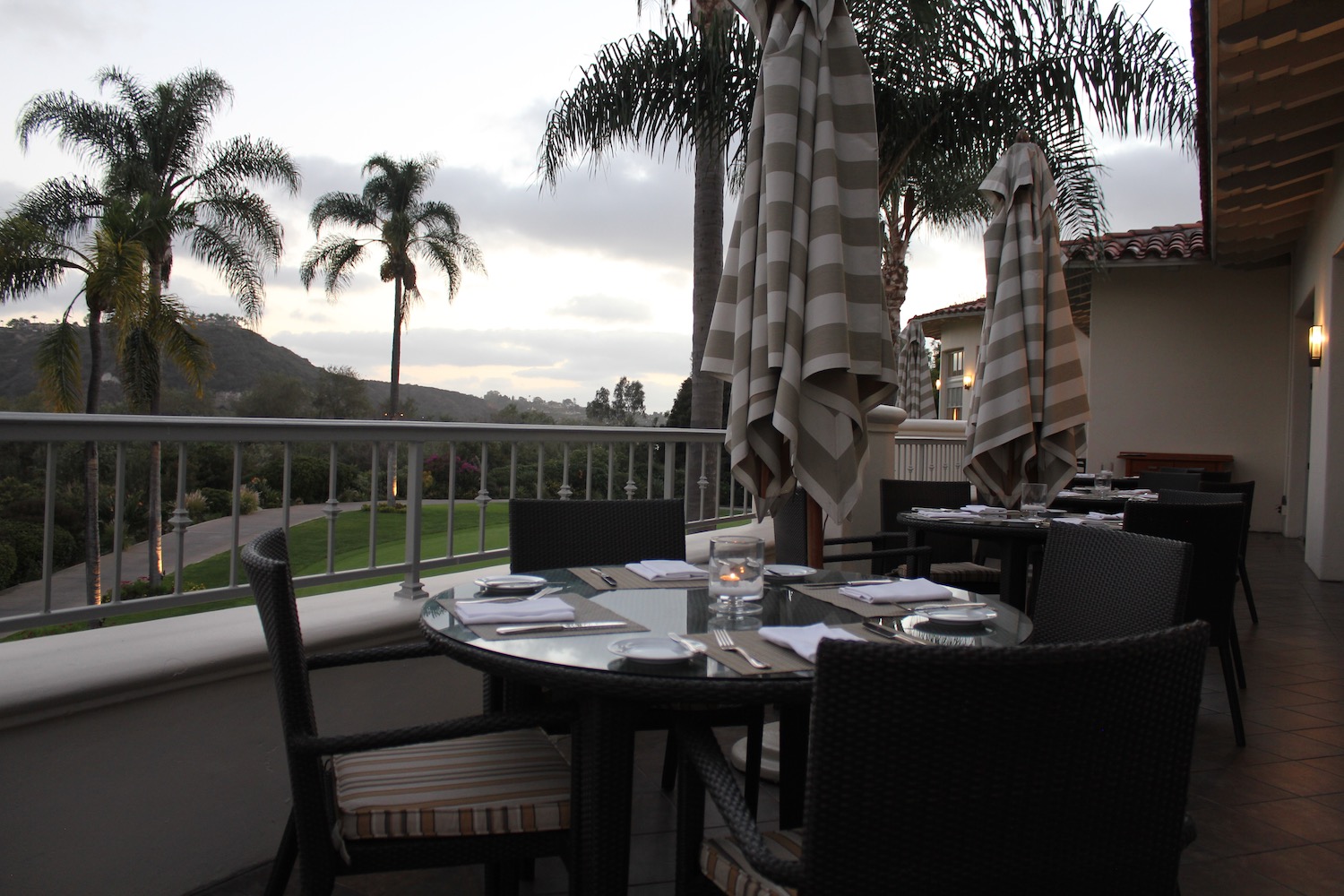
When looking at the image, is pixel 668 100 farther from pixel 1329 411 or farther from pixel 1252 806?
pixel 1252 806

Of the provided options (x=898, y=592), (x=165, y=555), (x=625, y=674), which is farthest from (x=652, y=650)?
(x=165, y=555)

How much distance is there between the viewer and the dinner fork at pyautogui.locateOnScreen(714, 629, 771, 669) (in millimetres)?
1472

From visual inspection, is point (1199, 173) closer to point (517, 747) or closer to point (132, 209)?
point (517, 747)

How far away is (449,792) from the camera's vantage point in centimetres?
164

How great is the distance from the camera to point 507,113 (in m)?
15.4

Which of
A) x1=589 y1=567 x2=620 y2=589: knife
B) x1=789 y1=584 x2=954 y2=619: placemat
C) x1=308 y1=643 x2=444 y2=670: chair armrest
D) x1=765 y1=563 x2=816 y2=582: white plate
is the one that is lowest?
x1=308 y1=643 x2=444 y2=670: chair armrest

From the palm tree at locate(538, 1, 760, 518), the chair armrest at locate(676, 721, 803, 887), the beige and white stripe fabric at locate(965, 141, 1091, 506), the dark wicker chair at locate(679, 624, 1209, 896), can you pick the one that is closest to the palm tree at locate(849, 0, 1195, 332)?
the palm tree at locate(538, 1, 760, 518)

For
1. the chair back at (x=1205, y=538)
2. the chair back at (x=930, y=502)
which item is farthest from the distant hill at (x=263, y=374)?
the chair back at (x=1205, y=538)

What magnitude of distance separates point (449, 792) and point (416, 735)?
7.2 inches

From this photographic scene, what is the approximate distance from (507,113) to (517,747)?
49.7 ft

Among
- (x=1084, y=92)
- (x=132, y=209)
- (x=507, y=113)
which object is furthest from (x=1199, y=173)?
(x=132, y=209)

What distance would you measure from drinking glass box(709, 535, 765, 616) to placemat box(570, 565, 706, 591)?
0.32m

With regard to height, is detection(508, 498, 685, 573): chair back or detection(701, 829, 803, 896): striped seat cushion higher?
detection(508, 498, 685, 573): chair back

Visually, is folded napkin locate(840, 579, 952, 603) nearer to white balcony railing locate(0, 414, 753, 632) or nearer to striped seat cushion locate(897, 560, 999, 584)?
white balcony railing locate(0, 414, 753, 632)
